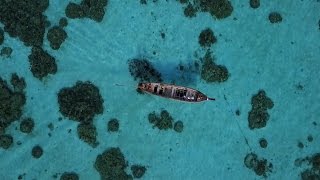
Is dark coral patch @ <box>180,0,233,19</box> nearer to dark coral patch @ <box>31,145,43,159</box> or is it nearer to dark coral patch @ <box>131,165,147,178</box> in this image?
dark coral patch @ <box>131,165,147,178</box>

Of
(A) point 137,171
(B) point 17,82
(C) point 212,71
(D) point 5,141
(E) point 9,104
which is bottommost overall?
(A) point 137,171

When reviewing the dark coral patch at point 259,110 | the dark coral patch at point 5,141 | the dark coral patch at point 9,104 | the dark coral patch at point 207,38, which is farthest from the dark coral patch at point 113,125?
the dark coral patch at point 259,110

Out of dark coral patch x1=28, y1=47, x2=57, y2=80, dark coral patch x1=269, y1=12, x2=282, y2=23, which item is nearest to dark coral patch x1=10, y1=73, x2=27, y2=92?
dark coral patch x1=28, y1=47, x2=57, y2=80

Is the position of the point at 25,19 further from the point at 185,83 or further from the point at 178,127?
the point at 178,127

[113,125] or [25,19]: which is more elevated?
[25,19]

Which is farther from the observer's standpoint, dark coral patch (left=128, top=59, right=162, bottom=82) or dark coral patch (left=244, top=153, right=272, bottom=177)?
dark coral patch (left=244, top=153, right=272, bottom=177)

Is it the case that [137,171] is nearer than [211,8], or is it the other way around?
[137,171]

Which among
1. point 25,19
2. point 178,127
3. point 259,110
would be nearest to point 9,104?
point 25,19

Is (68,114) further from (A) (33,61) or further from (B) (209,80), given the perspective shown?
(B) (209,80)
